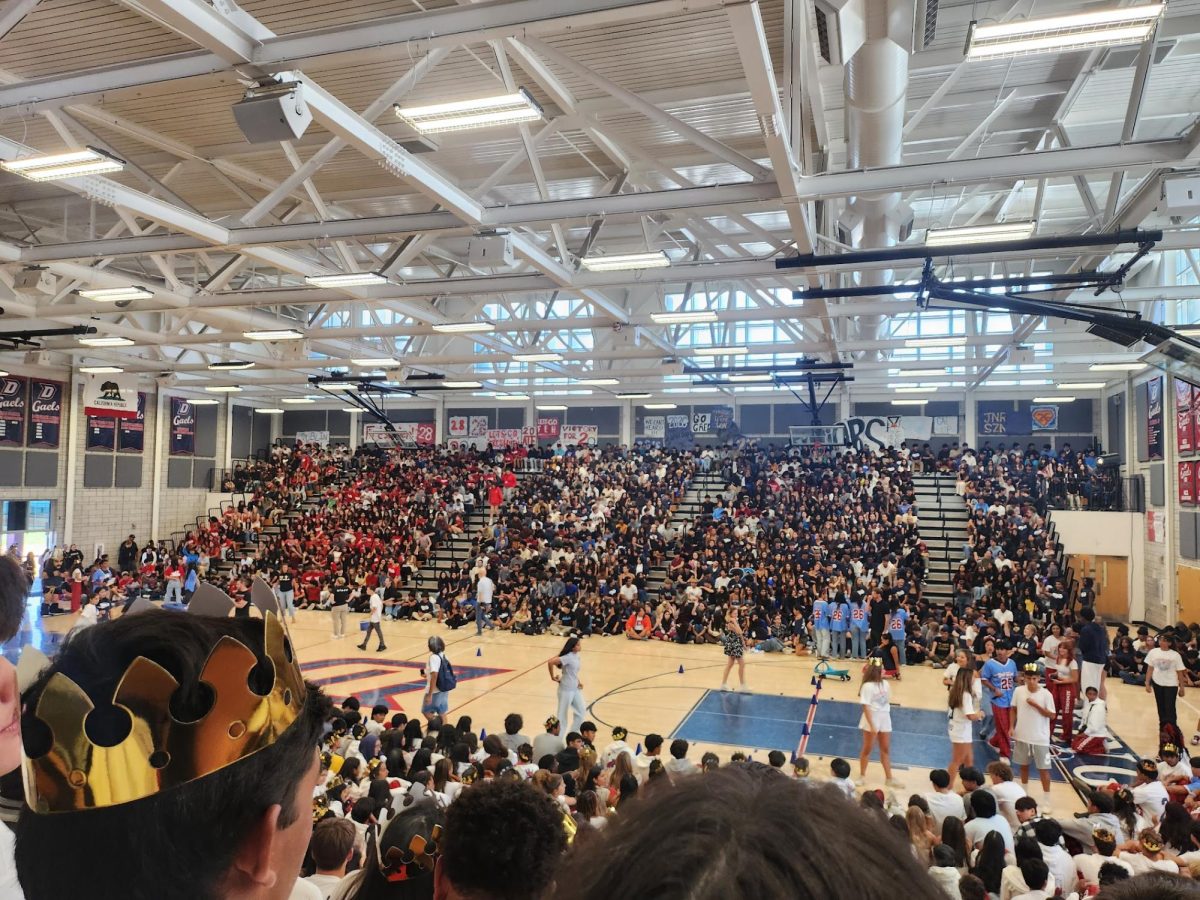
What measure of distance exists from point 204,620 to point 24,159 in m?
8.75

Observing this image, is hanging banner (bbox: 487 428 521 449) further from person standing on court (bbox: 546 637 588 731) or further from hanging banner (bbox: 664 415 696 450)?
person standing on court (bbox: 546 637 588 731)

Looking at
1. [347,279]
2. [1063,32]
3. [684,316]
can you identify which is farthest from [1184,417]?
[347,279]

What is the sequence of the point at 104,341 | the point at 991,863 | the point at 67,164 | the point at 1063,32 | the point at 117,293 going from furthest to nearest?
1. the point at 104,341
2. the point at 117,293
3. the point at 67,164
4. the point at 1063,32
5. the point at 991,863

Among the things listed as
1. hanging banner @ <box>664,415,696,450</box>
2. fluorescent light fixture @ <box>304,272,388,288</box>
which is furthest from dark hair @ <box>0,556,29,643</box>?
hanging banner @ <box>664,415,696,450</box>

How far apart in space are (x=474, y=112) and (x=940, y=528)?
20.3 m

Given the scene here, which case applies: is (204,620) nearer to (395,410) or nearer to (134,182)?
(134,182)

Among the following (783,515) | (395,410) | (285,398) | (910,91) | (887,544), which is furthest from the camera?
(395,410)

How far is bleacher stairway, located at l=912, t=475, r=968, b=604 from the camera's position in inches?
788

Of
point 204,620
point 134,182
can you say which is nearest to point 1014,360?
point 134,182

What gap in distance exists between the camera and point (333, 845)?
3992mm

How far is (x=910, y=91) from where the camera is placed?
33.3ft

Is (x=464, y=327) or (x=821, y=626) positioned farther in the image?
(x=821, y=626)

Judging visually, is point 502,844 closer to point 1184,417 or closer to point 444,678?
point 444,678

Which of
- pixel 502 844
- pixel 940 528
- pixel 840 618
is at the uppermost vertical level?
pixel 502 844
